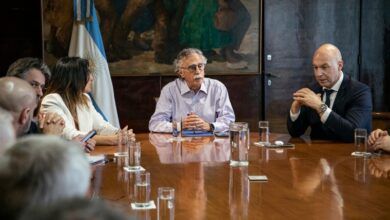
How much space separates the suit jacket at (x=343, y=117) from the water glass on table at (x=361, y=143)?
0.52 m

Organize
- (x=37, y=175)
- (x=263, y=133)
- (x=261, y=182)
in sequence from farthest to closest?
1. (x=263, y=133)
2. (x=261, y=182)
3. (x=37, y=175)

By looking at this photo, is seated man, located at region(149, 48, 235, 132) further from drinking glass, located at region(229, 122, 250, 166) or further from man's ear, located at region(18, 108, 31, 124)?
man's ear, located at region(18, 108, 31, 124)

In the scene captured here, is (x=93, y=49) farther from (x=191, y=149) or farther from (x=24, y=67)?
Result: (x=191, y=149)

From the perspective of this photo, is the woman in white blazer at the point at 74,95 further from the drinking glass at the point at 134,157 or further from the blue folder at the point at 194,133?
the drinking glass at the point at 134,157

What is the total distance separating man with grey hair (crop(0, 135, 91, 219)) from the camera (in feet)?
3.45

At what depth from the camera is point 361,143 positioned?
3.42 meters

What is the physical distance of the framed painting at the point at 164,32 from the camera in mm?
6887

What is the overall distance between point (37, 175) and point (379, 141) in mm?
2712

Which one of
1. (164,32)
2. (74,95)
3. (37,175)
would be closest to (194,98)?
(74,95)

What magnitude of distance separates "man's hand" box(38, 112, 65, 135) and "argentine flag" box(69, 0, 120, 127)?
259 centimetres

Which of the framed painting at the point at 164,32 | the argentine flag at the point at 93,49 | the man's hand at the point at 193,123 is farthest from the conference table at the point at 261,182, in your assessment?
the framed painting at the point at 164,32

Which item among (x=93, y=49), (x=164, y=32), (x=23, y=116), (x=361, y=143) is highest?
(x=164, y=32)

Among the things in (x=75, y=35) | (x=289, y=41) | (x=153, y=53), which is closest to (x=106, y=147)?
(x=75, y=35)

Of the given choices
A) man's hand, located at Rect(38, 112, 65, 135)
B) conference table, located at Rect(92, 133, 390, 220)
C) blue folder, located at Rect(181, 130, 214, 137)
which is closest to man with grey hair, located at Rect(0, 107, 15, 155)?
conference table, located at Rect(92, 133, 390, 220)
